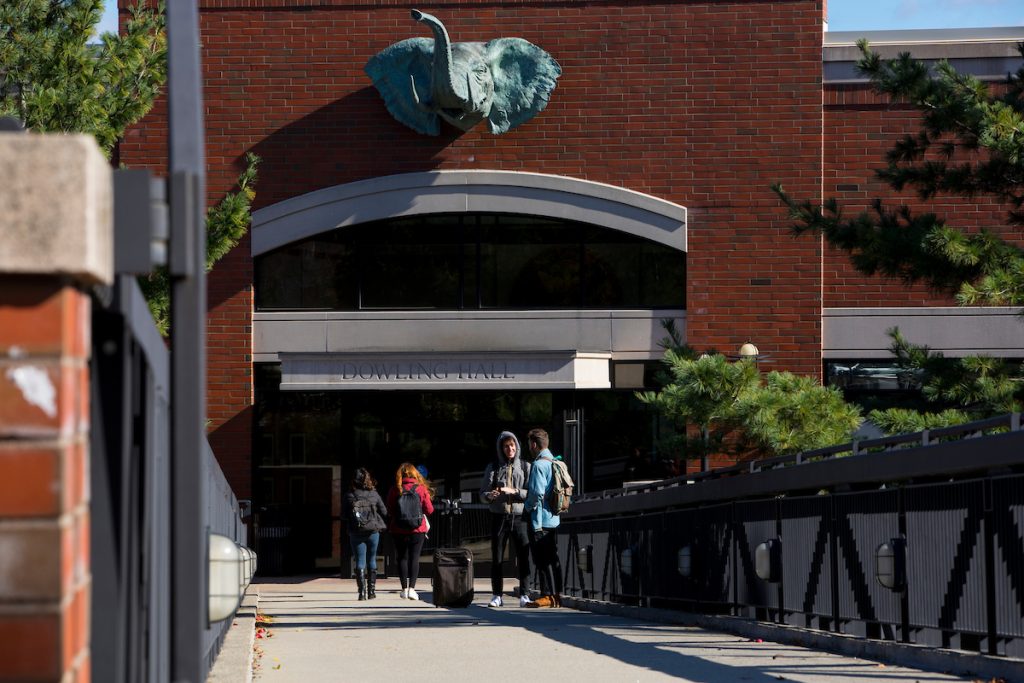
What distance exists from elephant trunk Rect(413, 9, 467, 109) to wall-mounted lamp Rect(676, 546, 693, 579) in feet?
35.4

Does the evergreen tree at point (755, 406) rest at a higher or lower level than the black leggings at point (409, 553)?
higher

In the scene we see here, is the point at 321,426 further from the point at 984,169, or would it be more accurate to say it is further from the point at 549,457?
the point at 984,169

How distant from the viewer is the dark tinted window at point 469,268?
78.5ft

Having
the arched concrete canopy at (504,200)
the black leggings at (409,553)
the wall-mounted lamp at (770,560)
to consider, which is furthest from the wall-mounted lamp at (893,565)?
the arched concrete canopy at (504,200)

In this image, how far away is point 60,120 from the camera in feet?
48.6

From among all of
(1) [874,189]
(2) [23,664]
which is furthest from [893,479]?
(1) [874,189]

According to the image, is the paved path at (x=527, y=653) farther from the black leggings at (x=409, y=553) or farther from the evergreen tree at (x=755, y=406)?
the evergreen tree at (x=755, y=406)

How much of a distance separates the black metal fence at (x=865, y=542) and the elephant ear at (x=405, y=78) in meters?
10.1

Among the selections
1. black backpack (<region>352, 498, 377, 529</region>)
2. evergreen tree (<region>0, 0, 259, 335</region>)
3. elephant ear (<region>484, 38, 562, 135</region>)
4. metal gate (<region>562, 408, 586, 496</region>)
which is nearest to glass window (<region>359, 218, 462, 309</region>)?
elephant ear (<region>484, 38, 562, 135</region>)

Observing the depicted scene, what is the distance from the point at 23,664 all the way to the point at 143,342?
109 cm

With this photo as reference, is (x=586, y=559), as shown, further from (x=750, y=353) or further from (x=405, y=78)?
(x=405, y=78)

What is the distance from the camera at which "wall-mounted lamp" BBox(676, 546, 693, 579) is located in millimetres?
13312

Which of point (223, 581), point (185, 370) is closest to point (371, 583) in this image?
point (223, 581)

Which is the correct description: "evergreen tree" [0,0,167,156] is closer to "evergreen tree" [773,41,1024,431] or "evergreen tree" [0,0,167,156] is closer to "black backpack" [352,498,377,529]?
"black backpack" [352,498,377,529]
